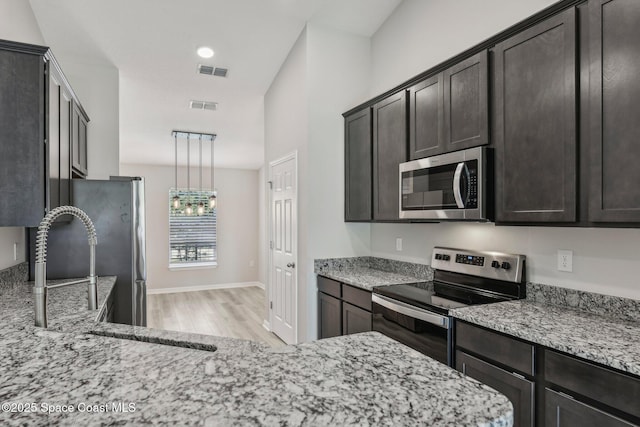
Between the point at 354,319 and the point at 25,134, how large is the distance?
249 centimetres

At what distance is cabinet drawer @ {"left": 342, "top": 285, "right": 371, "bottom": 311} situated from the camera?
2.79 meters

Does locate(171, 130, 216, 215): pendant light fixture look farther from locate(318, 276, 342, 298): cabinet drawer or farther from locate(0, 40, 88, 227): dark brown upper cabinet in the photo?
locate(0, 40, 88, 227): dark brown upper cabinet

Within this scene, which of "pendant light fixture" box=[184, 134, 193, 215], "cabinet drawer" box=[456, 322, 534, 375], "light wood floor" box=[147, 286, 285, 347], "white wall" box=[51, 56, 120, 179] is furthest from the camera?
"pendant light fixture" box=[184, 134, 193, 215]

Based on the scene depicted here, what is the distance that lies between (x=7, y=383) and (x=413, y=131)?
103 inches

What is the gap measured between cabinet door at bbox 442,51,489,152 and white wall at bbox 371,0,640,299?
480 millimetres

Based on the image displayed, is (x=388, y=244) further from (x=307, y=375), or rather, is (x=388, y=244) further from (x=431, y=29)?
(x=307, y=375)

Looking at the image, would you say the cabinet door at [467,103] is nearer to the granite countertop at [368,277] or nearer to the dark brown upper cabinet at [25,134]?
the granite countertop at [368,277]

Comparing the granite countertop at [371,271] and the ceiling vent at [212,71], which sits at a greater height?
the ceiling vent at [212,71]

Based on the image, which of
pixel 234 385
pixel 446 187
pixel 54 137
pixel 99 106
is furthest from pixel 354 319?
pixel 99 106

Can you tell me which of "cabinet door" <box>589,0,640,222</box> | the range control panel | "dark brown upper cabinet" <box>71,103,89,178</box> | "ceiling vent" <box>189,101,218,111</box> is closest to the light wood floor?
the range control panel

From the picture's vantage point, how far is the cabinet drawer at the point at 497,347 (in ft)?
5.29

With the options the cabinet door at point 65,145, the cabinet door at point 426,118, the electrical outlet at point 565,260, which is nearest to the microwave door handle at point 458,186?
the cabinet door at point 426,118

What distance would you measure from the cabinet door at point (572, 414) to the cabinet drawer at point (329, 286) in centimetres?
180

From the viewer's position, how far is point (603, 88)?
161cm
